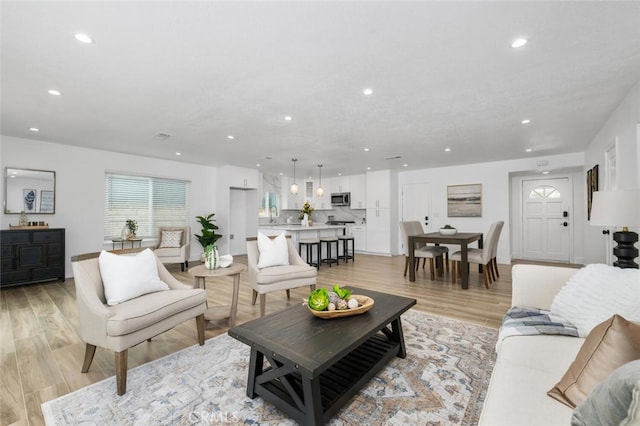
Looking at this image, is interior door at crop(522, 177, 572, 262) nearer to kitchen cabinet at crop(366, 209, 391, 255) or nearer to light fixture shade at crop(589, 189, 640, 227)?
kitchen cabinet at crop(366, 209, 391, 255)

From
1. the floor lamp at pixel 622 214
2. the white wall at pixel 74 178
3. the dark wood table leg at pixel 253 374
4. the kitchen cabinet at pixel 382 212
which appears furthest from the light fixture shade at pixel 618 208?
the white wall at pixel 74 178

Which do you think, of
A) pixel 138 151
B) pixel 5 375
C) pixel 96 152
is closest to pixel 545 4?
pixel 5 375

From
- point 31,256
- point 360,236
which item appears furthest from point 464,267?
point 31,256

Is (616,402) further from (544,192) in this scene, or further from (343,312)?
(544,192)

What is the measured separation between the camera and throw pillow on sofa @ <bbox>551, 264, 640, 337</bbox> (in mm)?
1488

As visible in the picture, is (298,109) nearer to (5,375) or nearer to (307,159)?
(307,159)

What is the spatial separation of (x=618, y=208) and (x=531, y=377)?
1.58 m

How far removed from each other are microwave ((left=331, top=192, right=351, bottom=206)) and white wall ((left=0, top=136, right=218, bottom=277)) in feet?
16.6

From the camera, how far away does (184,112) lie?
339 centimetres

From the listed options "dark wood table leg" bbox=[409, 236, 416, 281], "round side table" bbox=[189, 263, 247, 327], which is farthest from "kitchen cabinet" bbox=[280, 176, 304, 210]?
"round side table" bbox=[189, 263, 247, 327]

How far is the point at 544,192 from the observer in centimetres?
667

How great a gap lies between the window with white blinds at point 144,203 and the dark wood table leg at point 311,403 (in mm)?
5853

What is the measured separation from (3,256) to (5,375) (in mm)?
3319

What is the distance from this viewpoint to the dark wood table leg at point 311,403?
4.68 feet
